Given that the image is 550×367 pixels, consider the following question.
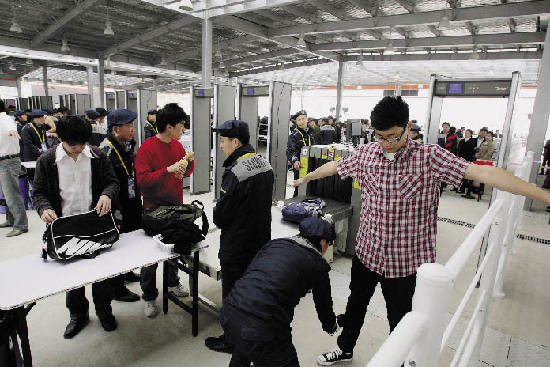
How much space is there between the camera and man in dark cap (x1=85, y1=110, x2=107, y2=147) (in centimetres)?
661

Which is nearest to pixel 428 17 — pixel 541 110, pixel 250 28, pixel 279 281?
pixel 541 110

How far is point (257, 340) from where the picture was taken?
4.99 feet

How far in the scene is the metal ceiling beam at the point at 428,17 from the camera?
6464 mm

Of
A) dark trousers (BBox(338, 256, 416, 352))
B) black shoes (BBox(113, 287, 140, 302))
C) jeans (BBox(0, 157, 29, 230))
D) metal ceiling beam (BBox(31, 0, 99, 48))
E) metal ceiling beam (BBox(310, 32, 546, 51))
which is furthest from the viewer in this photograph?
metal ceiling beam (BBox(310, 32, 546, 51))

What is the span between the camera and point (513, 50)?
1078 centimetres

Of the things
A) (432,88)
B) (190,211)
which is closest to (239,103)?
(432,88)

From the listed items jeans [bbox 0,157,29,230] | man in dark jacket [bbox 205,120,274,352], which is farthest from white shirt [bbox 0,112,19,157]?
man in dark jacket [bbox 205,120,274,352]

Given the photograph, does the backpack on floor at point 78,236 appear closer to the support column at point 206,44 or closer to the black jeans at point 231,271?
the black jeans at point 231,271

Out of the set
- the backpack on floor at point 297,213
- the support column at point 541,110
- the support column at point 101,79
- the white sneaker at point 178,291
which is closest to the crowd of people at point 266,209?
the white sneaker at point 178,291

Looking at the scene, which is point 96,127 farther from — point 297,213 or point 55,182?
point 297,213

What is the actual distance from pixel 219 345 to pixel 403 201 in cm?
175

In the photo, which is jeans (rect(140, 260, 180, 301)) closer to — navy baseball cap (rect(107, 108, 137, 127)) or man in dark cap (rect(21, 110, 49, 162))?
navy baseball cap (rect(107, 108, 137, 127))

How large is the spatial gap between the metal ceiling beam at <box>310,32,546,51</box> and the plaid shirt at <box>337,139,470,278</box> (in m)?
9.27

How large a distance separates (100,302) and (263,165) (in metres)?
1.77
